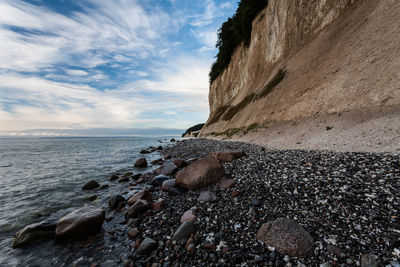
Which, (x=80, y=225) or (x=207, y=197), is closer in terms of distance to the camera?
(x=80, y=225)

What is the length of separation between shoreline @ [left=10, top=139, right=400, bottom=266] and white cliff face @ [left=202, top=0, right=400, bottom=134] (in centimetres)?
1065

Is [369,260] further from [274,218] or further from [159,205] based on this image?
[159,205]

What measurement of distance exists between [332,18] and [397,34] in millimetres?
10483

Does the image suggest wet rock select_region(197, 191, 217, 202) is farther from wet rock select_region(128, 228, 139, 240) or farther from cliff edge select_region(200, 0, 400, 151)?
cliff edge select_region(200, 0, 400, 151)

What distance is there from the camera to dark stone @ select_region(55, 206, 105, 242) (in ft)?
17.4

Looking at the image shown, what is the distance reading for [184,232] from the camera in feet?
14.5

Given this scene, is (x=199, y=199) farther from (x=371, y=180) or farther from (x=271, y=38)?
(x=271, y=38)

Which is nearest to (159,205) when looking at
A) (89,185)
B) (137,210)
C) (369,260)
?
(137,210)

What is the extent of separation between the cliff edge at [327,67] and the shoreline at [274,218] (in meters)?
4.78

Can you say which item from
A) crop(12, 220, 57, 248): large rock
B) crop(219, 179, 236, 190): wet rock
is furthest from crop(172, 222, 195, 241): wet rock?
crop(12, 220, 57, 248): large rock

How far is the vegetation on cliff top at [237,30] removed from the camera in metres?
35.1

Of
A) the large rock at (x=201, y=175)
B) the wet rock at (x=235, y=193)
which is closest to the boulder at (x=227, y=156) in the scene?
the large rock at (x=201, y=175)

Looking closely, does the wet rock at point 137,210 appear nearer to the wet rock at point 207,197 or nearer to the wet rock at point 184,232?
the wet rock at point 207,197

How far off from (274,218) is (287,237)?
2.69 feet
